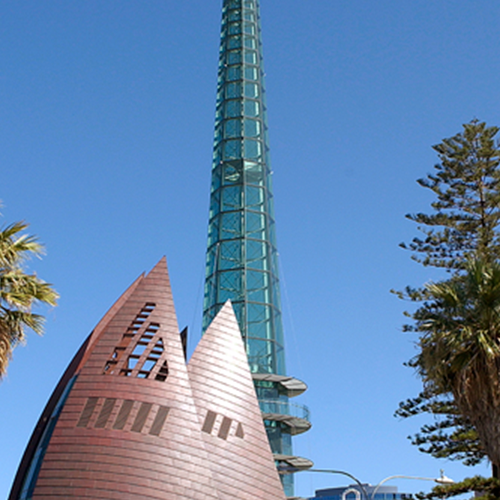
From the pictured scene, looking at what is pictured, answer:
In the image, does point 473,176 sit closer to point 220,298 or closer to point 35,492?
point 220,298

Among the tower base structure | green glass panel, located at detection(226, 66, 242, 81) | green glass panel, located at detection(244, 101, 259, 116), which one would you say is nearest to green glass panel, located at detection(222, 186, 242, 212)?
green glass panel, located at detection(244, 101, 259, 116)

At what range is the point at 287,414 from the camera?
38.9 meters

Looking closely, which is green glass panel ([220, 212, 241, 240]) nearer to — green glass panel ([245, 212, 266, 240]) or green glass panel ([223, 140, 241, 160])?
green glass panel ([245, 212, 266, 240])

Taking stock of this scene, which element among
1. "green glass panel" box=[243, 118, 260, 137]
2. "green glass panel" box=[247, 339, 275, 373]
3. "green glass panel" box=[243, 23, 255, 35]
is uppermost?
"green glass panel" box=[243, 23, 255, 35]

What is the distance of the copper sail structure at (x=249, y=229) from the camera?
131 feet

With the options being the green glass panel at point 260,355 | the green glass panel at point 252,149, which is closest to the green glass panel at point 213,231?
the green glass panel at point 252,149

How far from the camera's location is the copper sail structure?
39.8 m

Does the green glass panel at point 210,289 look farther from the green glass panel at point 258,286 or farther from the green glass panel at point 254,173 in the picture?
the green glass panel at point 254,173

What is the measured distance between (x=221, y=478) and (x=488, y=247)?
51.1 feet

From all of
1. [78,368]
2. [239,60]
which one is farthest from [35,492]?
[239,60]

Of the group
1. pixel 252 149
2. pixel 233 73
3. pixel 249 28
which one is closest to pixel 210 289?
pixel 252 149

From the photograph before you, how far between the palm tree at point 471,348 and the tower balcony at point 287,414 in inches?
842

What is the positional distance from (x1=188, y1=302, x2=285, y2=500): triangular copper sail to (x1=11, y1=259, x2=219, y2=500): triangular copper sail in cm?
62

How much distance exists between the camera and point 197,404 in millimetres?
23891
